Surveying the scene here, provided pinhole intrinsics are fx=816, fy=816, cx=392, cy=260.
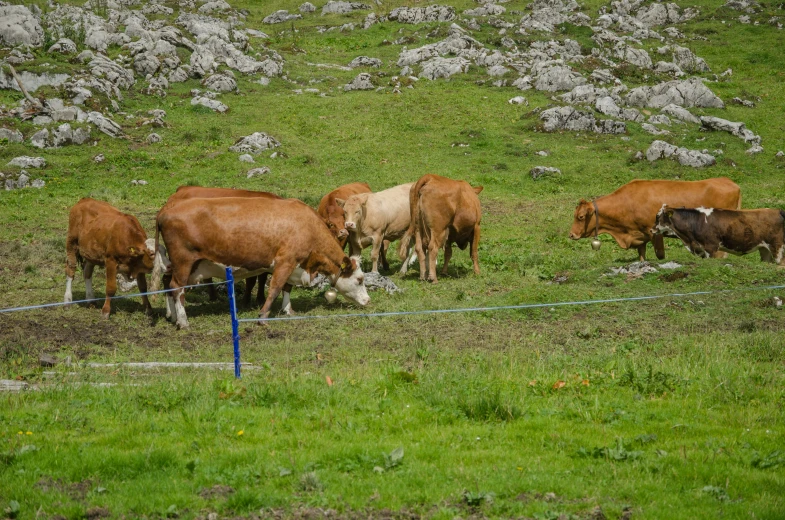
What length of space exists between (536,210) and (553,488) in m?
18.9

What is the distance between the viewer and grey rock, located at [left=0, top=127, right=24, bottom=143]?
2977cm

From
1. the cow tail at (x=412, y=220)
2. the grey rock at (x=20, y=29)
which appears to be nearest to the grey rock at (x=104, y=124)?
the grey rock at (x=20, y=29)

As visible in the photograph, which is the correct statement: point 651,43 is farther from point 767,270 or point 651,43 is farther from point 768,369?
point 768,369

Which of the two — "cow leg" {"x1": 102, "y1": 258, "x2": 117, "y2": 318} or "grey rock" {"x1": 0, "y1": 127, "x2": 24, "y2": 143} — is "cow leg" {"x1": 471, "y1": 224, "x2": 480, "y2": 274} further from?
"grey rock" {"x1": 0, "y1": 127, "x2": 24, "y2": 143}

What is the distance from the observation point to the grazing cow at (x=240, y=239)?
46.1 ft

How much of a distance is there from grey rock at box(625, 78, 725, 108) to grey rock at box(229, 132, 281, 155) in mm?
16217

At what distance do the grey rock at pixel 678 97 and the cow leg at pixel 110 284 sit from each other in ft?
90.4

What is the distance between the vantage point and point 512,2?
2314 inches

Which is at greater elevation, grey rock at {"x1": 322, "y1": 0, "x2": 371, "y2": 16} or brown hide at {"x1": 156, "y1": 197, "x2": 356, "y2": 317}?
grey rock at {"x1": 322, "y1": 0, "x2": 371, "y2": 16}

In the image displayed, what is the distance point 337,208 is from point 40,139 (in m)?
16.8

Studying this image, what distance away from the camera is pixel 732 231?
1770 centimetres

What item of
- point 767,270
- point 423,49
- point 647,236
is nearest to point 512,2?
point 423,49

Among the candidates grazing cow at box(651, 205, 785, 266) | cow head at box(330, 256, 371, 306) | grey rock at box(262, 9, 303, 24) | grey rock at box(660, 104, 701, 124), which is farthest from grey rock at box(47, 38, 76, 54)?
grazing cow at box(651, 205, 785, 266)

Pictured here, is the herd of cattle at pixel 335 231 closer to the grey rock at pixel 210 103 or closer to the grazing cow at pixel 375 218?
the grazing cow at pixel 375 218
